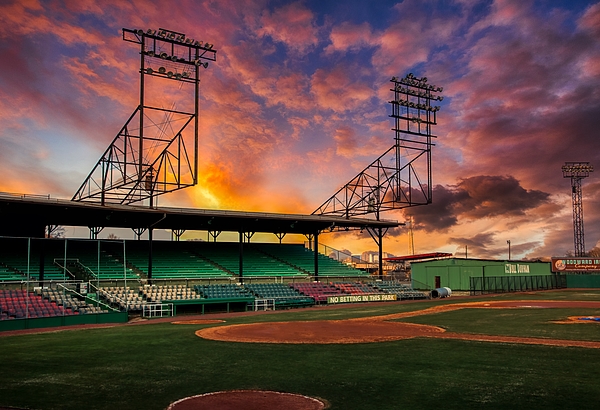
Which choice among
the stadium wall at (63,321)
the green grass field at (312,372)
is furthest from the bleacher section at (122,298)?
the green grass field at (312,372)

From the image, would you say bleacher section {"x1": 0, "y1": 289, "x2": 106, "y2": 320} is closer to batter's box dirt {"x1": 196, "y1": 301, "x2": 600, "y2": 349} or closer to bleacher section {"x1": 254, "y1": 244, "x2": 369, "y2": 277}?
batter's box dirt {"x1": 196, "y1": 301, "x2": 600, "y2": 349}

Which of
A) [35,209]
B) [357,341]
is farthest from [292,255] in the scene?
[357,341]

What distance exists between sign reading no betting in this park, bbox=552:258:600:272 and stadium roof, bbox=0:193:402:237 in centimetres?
2959

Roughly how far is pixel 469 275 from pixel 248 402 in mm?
51596

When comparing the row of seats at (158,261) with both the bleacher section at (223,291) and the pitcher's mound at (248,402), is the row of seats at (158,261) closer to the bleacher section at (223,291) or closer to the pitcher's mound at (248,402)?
the bleacher section at (223,291)

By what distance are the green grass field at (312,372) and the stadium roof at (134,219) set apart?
15621mm

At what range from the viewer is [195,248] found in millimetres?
46469

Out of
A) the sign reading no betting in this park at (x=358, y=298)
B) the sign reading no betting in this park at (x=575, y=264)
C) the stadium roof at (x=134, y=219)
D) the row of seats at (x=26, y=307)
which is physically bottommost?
the sign reading no betting in this park at (x=358, y=298)

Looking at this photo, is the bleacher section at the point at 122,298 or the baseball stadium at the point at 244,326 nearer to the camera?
the baseball stadium at the point at 244,326

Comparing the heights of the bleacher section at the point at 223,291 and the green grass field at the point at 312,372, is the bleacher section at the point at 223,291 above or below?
above

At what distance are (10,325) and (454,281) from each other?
152 feet

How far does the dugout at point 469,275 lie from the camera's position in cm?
5584

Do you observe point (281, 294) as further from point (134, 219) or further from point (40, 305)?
point (40, 305)

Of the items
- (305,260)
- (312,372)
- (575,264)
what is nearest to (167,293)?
(305,260)
